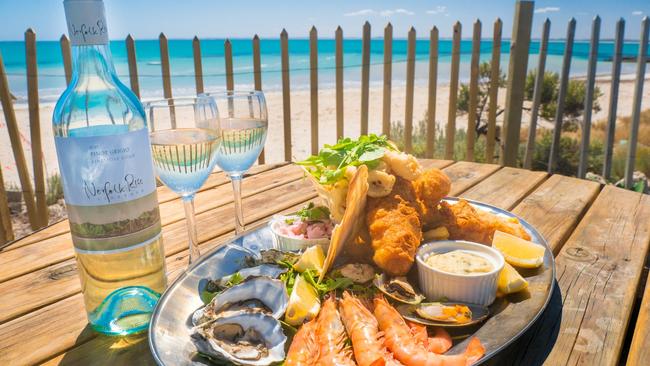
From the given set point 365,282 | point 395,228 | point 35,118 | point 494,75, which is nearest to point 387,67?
point 494,75

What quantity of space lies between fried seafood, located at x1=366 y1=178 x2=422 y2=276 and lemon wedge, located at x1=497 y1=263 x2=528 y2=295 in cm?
27

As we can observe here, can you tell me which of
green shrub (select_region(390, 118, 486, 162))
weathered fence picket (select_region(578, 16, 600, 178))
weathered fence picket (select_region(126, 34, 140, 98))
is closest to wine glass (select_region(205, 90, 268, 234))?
weathered fence picket (select_region(126, 34, 140, 98))

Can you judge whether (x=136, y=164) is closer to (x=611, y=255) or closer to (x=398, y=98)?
(x=611, y=255)

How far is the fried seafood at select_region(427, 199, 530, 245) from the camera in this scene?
173 cm

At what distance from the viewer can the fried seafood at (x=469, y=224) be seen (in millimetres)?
1732

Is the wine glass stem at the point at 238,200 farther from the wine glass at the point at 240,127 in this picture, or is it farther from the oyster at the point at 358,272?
the oyster at the point at 358,272

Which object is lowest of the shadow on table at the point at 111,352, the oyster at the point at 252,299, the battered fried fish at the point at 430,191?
the shadow on table at the point at 111,352

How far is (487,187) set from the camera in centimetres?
256

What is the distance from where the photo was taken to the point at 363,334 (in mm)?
1216

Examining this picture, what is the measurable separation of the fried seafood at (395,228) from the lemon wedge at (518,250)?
0.30 m

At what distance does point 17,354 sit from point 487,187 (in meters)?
2.20

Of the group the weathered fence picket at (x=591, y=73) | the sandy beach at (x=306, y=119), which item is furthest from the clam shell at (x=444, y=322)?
the sandy beach at (x=306, y=119)

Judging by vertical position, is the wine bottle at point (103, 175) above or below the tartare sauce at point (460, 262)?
above

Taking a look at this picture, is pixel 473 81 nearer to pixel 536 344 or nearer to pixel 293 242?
pixel 293 242
